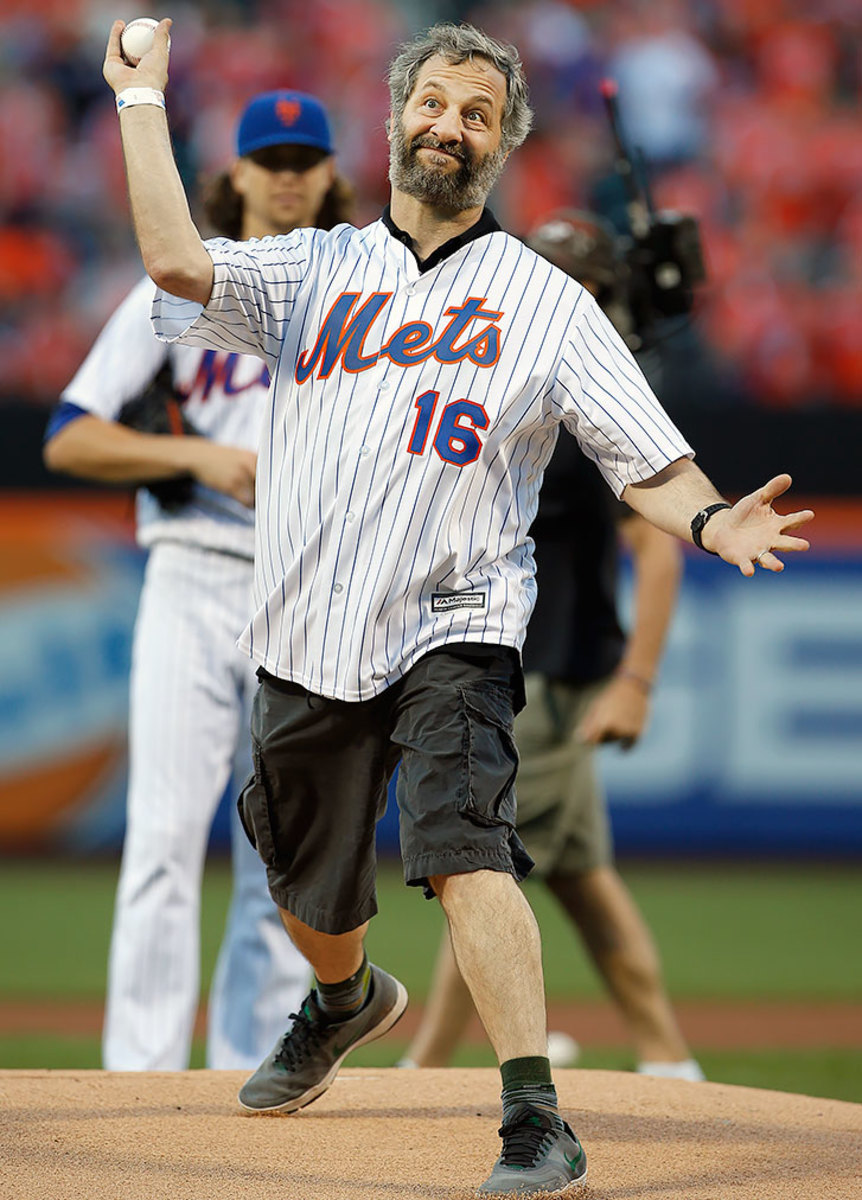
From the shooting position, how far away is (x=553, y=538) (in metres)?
5.22

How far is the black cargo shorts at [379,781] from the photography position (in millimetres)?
3172

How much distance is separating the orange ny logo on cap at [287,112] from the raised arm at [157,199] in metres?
1.54

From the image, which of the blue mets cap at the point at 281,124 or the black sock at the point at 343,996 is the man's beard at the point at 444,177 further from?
the black sock at the point at 343,996

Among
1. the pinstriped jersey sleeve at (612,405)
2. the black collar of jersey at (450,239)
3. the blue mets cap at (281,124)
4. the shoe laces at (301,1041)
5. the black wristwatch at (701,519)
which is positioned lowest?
the shoe laces at (301,1041)

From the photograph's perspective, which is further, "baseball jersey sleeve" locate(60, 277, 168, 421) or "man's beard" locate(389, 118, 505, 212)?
"baseball jersey sleeve" locate(60, 277, 168, 421)

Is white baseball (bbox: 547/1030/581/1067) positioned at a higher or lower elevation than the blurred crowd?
lower

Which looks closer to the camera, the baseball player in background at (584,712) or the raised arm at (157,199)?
the raised arm at (157,199)

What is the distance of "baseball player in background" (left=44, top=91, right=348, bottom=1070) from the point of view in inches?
183

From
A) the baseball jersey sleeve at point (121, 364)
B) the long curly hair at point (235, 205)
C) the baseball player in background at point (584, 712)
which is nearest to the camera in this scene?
the baseball jersey sleeve at point (121, 364)

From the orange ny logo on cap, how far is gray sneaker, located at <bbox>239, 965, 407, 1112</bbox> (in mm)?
2342

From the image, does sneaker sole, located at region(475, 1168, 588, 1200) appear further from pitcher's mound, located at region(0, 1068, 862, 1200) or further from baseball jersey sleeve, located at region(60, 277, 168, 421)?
baseball jersey sleeve, located at region(60, 277, 168, 421)

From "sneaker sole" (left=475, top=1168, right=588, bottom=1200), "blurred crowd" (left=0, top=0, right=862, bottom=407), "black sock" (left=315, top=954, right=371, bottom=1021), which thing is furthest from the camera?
"blurred crowd" (left=0, top=0, right=862, bottom=407)

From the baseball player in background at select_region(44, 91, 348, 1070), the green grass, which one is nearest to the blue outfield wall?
the green grass

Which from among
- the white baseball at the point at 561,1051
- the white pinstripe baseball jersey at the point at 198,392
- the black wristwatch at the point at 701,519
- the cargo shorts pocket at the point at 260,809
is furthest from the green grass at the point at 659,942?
the black wristwatch at the point at 701,519
